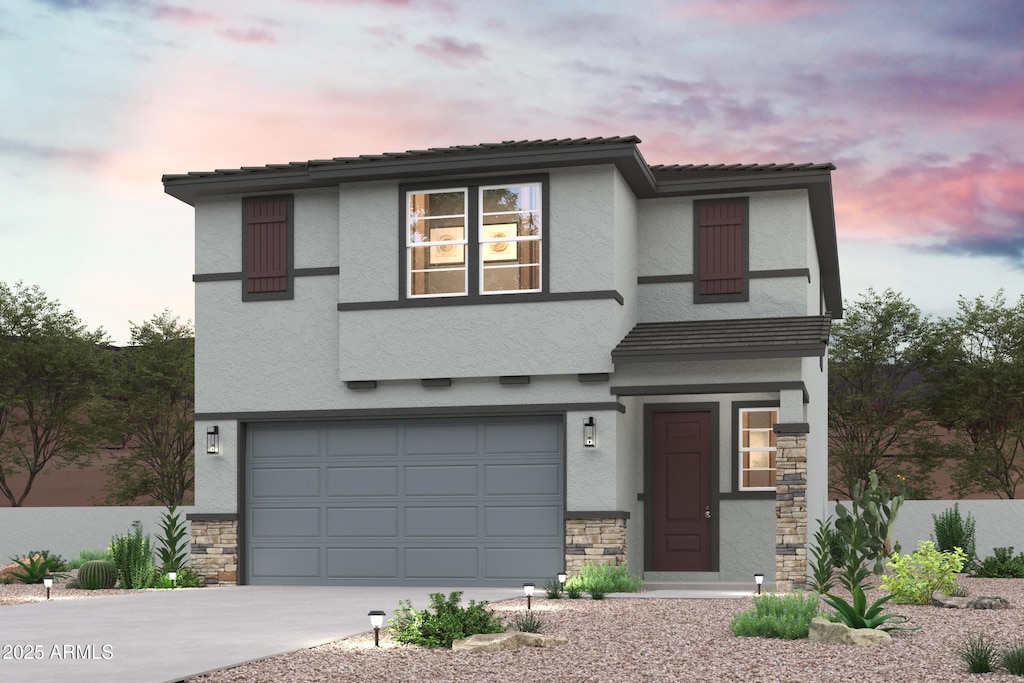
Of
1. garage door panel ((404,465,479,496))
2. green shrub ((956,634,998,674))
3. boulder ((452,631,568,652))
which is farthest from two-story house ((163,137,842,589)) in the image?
green shrub ((956,634,998,674))

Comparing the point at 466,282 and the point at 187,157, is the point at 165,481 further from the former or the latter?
the point at 466,282

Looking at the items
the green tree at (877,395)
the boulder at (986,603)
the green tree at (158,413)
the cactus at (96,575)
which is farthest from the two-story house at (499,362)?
the green tree at (158,413)

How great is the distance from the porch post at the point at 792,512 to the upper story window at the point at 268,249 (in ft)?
25.8

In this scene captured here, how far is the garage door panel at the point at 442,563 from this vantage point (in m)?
18.4

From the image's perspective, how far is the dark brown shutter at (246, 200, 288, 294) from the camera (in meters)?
19.4

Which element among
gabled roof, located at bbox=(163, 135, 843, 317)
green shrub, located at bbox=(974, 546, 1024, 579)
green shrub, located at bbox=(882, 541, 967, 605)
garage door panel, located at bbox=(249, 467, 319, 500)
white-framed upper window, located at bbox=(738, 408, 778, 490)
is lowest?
green shrub, located at bbox=(974, 546, 1024, 579)

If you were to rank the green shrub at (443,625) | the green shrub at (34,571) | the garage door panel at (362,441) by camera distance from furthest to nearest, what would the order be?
the green shrub at (34,571)
the garage door panel at (362,441)
the green shrub at (443,625)

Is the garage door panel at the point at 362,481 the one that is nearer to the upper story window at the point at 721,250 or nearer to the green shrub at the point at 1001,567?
the upper story window at the point at 721,250

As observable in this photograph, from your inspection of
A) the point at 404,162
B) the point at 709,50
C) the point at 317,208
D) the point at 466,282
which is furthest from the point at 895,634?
the point at 709,50

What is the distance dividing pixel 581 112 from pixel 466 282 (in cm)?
680

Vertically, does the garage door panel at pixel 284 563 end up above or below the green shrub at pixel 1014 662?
below

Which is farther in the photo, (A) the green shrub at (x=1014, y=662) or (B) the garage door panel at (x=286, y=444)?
(B) the garage door panel at (x=286, y=444)

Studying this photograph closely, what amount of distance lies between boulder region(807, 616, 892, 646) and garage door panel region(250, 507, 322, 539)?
31.9ft

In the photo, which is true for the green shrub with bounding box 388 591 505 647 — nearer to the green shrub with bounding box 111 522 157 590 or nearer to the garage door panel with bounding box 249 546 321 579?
the garage door panel with bounding box 249 546 321 579
